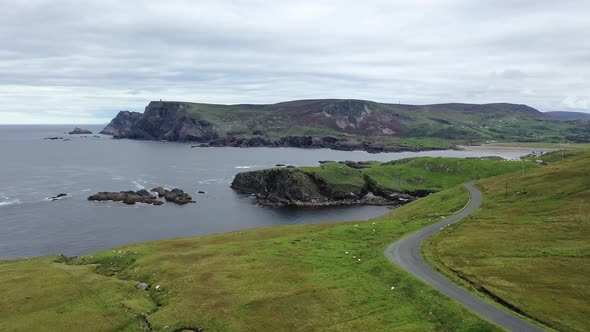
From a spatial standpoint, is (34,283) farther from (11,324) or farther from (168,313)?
(168,313)

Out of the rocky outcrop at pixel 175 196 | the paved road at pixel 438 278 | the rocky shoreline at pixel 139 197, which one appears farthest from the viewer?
the rocky outcrop at pixel 175 196

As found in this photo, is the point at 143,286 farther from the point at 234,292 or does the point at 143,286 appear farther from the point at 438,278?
the point at 438,278

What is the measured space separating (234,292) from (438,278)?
29568mm

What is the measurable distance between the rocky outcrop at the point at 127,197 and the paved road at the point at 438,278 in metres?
115

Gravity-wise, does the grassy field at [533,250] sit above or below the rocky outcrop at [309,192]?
above

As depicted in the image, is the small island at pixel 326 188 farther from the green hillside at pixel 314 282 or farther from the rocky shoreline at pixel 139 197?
the green hillside at pixel 314 282

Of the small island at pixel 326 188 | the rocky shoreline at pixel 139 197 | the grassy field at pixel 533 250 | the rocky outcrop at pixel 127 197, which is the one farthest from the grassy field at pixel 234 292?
the small island at pixel 326 188

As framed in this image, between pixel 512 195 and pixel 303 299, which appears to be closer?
pixel 303 299

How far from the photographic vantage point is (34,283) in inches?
2394

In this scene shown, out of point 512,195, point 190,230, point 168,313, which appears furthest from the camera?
point 190,230

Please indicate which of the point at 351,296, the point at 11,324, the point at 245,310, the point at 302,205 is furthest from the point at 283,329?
the point at 302,205

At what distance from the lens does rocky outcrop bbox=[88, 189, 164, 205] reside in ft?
543

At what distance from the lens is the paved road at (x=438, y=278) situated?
4572 cm

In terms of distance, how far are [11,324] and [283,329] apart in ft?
105
